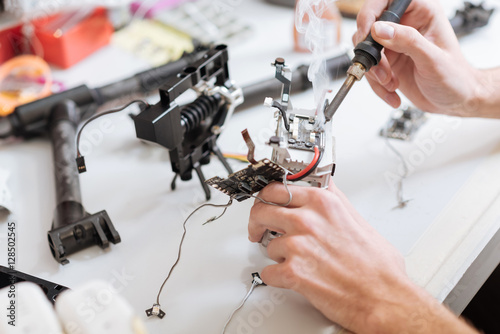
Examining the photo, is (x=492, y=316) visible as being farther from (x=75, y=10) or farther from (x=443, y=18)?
(x=75, y=10)

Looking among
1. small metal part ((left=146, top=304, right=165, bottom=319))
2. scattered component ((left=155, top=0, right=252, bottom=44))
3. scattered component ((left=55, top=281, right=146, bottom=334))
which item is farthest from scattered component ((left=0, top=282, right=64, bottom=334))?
scattered component ((left=155, top=0, right=252, bottom=44))

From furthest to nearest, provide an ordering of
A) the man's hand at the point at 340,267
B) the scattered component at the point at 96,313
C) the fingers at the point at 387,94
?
the fingers at the point at 387,94 → the man's hand at the point at 340,267 → the scattered component at the point at 96,313

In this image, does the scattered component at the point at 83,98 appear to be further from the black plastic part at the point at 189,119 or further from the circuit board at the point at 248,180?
the circuit board at the point at 248,180

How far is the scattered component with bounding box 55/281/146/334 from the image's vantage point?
1.92 ft

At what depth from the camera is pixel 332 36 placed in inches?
59.1

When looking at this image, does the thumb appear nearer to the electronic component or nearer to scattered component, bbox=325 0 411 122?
scattered component, bbox=325 0 411 122

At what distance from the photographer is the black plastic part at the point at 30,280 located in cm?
74

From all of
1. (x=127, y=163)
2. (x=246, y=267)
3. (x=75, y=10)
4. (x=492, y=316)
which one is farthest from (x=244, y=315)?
(x=75, y=10)

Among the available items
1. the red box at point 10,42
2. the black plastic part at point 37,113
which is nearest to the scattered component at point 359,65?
the black plastic part at point 37,113

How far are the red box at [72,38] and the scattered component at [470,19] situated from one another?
1.11 m

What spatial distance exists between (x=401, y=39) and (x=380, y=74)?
0.18 m

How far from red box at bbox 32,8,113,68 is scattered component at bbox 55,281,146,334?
3.16ft

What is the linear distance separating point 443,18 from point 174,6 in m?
0.98

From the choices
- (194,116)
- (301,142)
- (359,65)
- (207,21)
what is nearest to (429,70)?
(359,65)
